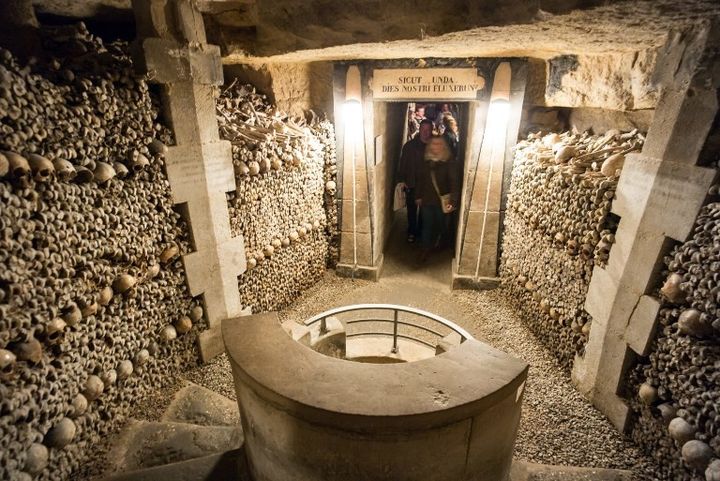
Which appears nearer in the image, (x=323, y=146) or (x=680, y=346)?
(x=680, y=346)

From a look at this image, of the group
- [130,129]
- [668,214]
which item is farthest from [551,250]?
[130,129]

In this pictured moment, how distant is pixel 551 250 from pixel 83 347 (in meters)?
4.03

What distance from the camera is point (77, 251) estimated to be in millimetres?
2418

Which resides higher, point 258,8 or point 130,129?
point 258,8

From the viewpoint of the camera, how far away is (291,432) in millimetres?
1975

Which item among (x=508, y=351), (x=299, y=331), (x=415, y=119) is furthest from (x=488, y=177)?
(x=415, y=119)

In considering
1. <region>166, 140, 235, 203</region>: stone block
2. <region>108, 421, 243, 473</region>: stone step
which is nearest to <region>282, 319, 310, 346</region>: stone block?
<region>108, 421, 243, 473</region>: stone step

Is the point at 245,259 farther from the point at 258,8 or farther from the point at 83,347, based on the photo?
the point at 258,8

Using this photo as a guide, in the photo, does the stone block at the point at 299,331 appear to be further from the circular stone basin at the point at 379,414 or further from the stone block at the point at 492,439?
the stone block at the point at 492,439

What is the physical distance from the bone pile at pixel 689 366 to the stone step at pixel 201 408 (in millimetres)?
3050

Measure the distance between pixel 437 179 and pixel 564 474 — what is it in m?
4.25

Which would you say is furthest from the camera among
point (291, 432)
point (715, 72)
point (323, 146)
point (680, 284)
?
point (323, 146)

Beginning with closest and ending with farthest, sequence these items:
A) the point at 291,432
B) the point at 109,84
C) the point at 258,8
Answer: the point at 291,432 < the point at 109,84 < the point at 258,8

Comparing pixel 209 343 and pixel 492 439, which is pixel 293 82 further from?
pixel 492 439
